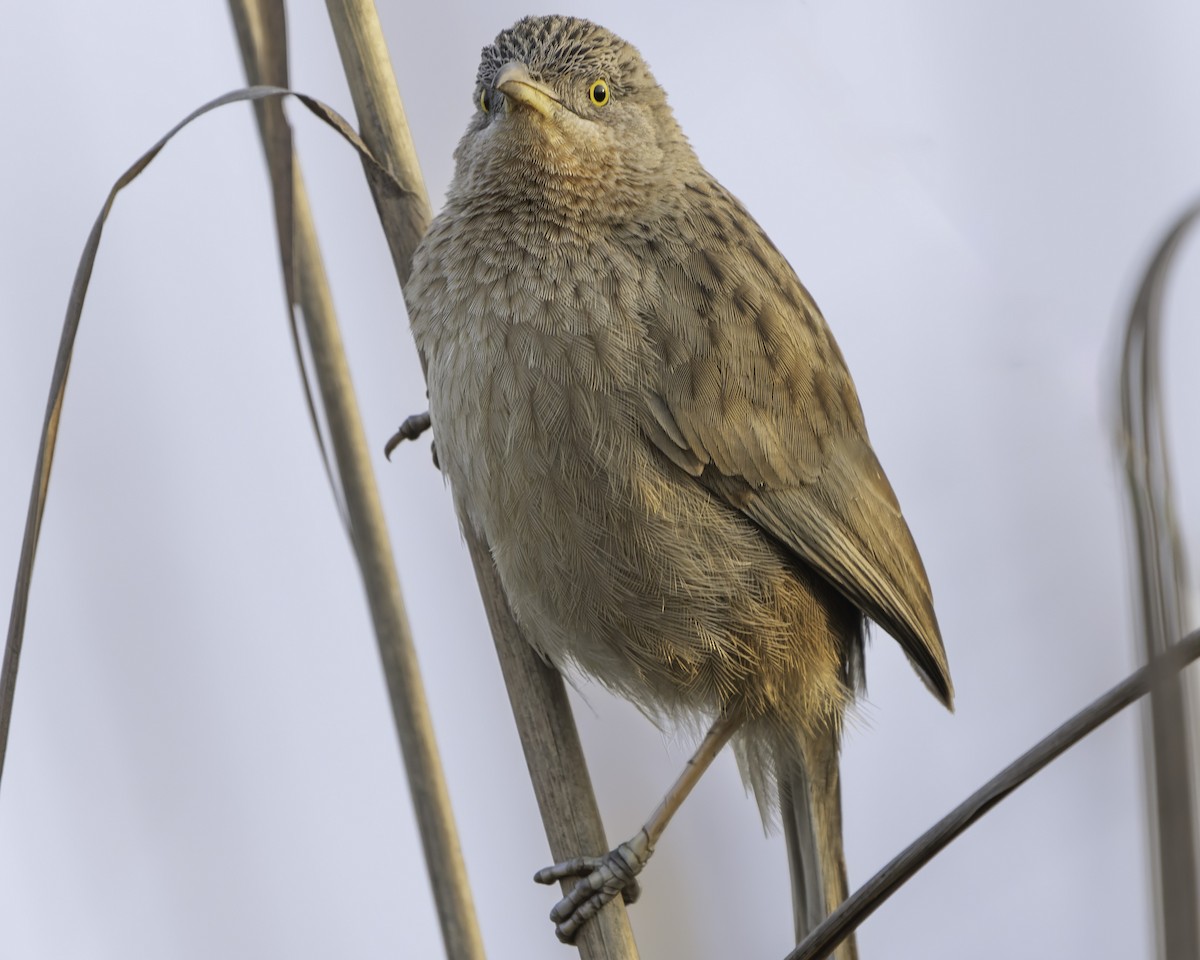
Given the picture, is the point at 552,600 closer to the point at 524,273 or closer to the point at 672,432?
the point at 672,432

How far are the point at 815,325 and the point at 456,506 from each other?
83 cm

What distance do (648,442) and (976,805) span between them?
3.91 feet

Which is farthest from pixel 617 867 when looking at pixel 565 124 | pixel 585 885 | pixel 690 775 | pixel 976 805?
pixel 565 124

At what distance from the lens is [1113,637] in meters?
2.17

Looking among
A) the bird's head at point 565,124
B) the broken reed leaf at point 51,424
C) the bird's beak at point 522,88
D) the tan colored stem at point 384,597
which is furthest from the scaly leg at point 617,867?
the bird's beak at point 522,88

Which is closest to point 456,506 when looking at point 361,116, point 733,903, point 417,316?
point 417,316

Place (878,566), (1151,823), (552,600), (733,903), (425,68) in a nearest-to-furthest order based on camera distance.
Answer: (1151,823) → (552,600) → (878,566) → (733,903) → (425,68)

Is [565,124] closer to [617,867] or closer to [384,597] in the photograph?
[384,597]

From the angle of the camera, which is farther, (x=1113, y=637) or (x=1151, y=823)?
(x=1113, y=637)

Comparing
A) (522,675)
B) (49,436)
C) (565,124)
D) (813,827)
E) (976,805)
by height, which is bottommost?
(813,827)

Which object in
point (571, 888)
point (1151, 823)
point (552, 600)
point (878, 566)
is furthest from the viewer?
point (878, 566)

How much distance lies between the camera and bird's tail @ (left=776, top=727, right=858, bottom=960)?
8.38 feet

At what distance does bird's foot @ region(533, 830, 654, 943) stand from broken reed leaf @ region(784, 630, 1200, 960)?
27.1 inches

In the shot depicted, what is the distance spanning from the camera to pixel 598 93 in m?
2.66
